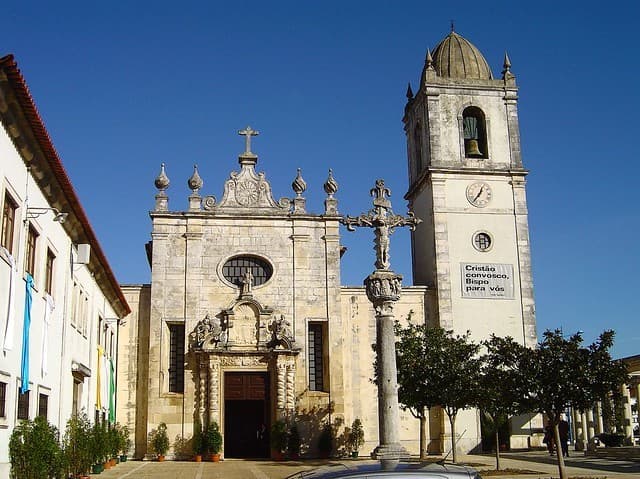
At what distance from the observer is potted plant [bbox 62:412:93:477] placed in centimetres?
1870

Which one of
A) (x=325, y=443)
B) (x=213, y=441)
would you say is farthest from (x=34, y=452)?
(x=325, y=443)

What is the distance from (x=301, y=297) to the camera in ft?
107

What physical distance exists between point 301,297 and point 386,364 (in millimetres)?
13524

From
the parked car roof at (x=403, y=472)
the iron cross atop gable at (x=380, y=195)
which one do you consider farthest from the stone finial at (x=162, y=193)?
the parked car roof at (x=403, y=472)

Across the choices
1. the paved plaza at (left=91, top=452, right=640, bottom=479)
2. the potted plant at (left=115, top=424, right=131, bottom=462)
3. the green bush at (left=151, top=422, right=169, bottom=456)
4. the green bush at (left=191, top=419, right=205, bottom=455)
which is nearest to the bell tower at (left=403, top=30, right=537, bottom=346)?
the paved plaza at (left=91, top=452, right=640, bottom=479)

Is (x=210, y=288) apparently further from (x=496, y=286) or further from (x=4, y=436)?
(x=4, y=436)

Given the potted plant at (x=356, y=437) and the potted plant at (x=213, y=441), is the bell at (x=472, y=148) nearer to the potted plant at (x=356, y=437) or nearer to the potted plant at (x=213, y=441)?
the potted plant at (x=356, y=437)

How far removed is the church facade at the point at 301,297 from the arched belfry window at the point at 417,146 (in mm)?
1453

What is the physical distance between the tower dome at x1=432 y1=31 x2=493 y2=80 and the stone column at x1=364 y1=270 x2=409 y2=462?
743 inches

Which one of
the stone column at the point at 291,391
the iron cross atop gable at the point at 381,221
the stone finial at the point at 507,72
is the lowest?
the stone column at the point at 291,391

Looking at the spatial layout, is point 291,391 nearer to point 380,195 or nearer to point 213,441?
point 213,441

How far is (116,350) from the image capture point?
104 ft

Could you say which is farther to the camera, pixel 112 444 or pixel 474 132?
pixel 474 132

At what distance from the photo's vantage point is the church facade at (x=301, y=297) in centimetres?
3138
